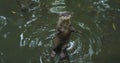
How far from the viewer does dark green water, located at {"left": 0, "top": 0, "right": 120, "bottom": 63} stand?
559cm

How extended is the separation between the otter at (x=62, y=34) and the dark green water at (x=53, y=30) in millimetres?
173

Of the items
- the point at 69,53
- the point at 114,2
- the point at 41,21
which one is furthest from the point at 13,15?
the point at 114,2

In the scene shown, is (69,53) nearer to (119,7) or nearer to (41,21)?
(41,21)

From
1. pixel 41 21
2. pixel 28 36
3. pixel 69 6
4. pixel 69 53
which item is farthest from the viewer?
pixel 69 6

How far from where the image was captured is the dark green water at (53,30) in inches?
220

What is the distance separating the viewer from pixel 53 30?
603 centimetres

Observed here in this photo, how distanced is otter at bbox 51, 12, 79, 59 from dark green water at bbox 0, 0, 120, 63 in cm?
17

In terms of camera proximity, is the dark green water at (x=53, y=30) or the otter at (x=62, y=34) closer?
the otter at (x=62, y=34)

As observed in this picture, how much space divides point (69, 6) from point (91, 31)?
3.09ft

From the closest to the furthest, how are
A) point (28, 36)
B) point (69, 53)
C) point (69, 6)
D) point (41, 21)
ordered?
point (69, 53) → point (28, 36) → point (41, 21) → point (69, 6)

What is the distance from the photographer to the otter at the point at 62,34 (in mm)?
5099

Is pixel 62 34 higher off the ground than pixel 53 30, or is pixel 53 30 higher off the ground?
pixel 62 34

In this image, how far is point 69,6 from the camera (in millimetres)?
6723

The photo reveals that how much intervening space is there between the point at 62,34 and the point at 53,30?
0.83 metres
